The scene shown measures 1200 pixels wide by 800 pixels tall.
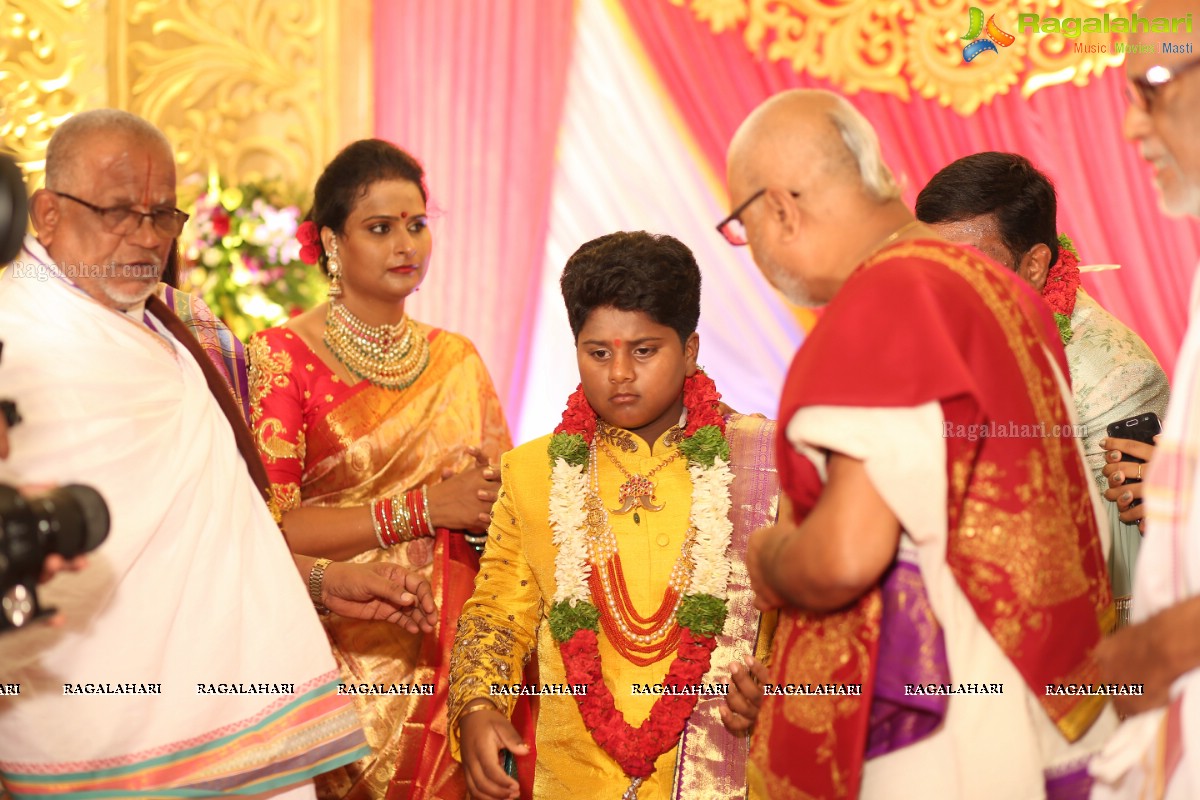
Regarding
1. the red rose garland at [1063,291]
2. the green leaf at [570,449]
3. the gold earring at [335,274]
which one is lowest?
the green leaf at [570,449]

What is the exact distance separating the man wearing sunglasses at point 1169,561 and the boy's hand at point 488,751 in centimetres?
122

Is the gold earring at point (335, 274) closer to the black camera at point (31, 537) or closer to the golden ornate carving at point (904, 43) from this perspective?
the black camera at point (31, 537)

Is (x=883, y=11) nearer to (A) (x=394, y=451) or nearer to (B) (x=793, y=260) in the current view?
(A) (x=394, y=451)

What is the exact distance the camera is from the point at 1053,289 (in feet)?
10.7

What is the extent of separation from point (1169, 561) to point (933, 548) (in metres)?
0.33

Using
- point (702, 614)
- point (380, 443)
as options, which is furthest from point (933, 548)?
point (380, 443)

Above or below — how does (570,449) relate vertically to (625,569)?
above

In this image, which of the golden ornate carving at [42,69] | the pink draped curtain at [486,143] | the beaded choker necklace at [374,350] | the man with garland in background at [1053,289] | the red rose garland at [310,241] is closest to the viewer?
the man with garland in background at [1053,289]

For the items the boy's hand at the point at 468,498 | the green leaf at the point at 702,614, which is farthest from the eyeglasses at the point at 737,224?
the boy's hand at the point at 468,498

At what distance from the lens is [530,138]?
6125 mm

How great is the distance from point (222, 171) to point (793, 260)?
15.9ft

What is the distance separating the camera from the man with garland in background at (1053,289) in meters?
3.06

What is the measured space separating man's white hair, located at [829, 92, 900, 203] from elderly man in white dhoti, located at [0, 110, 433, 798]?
142cm

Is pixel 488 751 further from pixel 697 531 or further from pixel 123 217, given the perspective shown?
pixel 123 217
